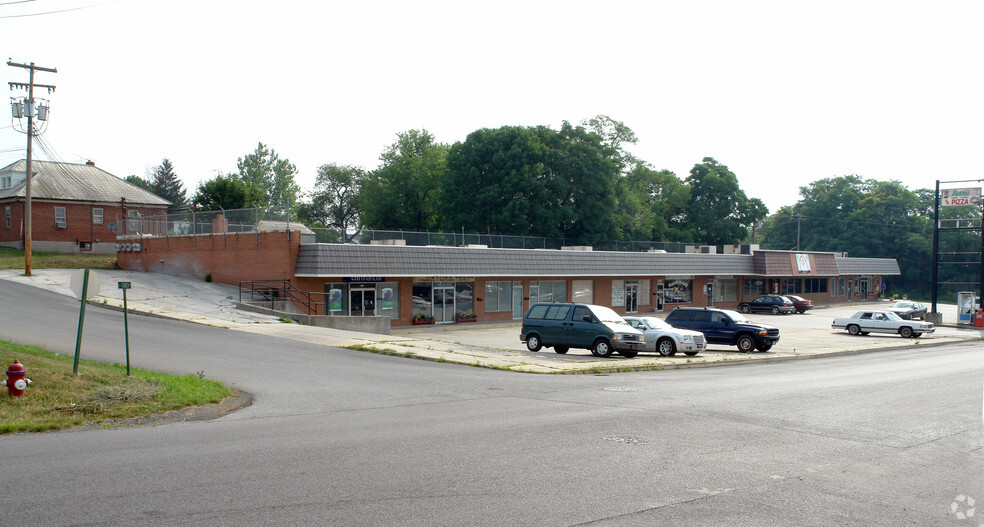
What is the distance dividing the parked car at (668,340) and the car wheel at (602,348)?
1.76 m

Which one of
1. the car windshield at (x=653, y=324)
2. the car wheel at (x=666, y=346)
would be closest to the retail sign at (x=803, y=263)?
the car windshield at (x=653, y=324)

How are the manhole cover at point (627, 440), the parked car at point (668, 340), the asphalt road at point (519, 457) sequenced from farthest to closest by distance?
the parked car at point (668, 340), the manhole cover at point (627, 440), the asphalt road at point (519, 457)

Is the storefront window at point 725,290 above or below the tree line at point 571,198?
below

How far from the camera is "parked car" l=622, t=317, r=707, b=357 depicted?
24875 millimetres

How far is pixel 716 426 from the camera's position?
10797 mm

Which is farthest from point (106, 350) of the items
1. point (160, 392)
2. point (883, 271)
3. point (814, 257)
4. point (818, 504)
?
point (883, 271)

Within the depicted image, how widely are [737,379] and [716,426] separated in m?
7.60

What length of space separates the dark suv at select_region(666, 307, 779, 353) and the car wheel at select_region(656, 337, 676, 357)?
181 inches

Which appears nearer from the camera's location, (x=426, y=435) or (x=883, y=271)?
(x=426, y=435)

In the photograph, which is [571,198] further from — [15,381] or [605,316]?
[15,381]

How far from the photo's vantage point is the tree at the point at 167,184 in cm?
9962

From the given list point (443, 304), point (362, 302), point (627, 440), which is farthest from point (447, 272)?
point (627, 440)

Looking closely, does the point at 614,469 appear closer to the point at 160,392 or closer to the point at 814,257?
the point at 160,392

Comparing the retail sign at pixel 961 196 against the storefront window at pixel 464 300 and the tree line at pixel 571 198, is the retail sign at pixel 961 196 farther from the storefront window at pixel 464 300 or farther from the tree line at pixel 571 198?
the storefront window at pixel 464 300
